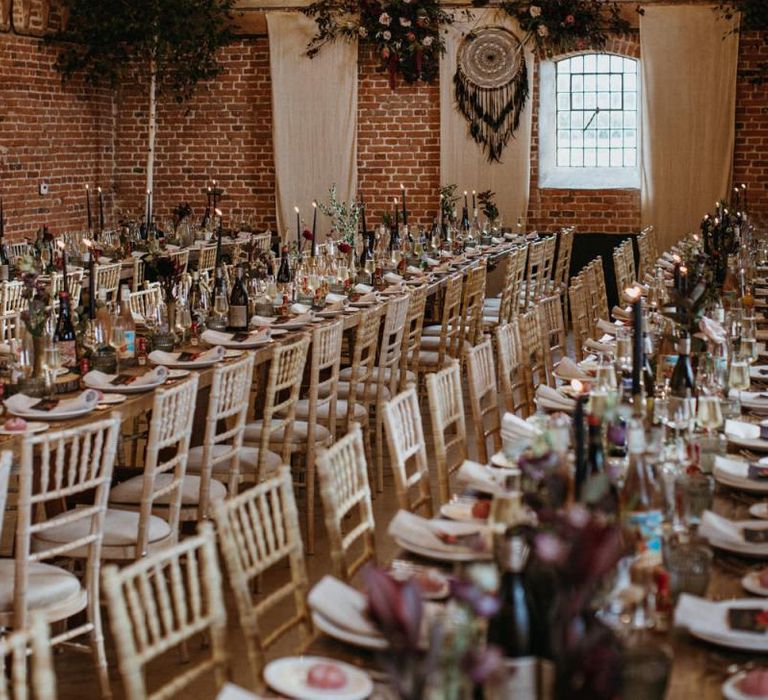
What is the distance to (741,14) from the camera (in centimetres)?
1283

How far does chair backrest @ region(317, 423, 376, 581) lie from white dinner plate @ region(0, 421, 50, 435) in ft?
4.09

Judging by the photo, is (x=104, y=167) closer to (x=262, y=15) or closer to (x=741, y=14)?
(x=262, y=15)

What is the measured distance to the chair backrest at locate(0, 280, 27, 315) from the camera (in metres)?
7.50

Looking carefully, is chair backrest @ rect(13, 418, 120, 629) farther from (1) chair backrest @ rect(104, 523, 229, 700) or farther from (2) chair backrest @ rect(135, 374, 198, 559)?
(1) chair backrest @ rect(104, 523, 229, 700)

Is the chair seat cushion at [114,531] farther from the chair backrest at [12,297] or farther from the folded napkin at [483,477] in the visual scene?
the chair backrest at [12,297]

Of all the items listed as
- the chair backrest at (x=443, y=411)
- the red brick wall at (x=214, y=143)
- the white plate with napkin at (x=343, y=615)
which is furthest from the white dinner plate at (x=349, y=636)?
the red brick wall at (x=214, y=143)

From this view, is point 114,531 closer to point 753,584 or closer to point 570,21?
point 753,584

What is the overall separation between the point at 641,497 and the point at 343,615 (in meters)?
0.70

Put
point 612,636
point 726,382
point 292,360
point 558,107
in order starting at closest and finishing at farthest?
1. point 612,636
2. point 726,382
3. point 292,360
4. point 558,107

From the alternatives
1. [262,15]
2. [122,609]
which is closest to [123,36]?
[262,15]

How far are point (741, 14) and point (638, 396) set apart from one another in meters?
10.2

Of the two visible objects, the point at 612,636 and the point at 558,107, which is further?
the point at 558,107

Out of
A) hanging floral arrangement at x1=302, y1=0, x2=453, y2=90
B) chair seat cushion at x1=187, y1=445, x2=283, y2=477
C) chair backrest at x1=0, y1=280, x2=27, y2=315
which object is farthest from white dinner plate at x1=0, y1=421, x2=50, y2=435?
hanging floral arrangement at x1=302, y1=0, x2=453, y2=90

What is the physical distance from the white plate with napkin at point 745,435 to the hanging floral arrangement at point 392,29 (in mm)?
9580
